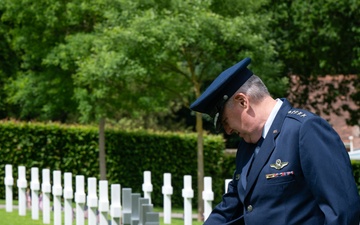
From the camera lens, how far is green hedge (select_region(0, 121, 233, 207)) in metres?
23.4

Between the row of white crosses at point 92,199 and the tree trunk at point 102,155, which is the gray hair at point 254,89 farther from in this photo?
the tree trunk at point 102,155

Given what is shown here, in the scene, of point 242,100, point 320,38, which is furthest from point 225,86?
point 320,38

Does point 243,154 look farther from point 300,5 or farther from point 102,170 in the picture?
point 300,5

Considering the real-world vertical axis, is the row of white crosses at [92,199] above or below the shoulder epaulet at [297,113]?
below

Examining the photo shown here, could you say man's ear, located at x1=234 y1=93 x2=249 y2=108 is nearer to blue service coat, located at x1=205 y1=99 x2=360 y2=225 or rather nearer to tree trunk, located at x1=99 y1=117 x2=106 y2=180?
blue service coat, located at x1=205 y1=99 x2=360 y2=225

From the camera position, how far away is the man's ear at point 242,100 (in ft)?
13.8

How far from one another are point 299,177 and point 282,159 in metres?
0.11

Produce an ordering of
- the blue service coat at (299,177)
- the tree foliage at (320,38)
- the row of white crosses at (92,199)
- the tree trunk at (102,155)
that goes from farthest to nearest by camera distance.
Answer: the tree foliage at (320,38) → the tree trunk at (102,155) → the row of white crosses at (92,199) → the blue service coat at (299,177)

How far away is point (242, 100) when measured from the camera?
4211mm

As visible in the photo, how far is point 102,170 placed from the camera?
23.3 meters

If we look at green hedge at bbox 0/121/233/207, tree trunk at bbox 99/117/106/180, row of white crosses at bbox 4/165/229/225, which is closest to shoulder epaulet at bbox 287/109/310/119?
row of white crosses at bbox 4/165/229/225

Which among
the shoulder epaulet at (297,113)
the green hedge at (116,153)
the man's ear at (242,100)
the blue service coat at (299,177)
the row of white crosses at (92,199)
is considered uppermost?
the man's ear at (242,100)

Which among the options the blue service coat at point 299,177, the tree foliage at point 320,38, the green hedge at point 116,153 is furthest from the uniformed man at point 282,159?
the tree foliage at point 320,38

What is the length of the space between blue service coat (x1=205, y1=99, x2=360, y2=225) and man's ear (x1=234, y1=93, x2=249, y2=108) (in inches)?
6.9
